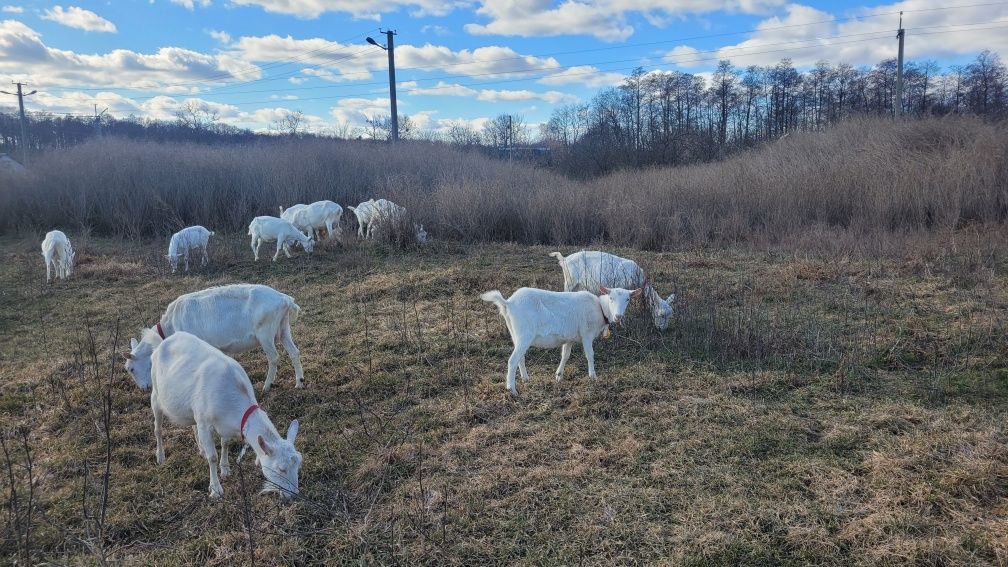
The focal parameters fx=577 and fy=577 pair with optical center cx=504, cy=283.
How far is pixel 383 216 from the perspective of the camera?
1521 cm

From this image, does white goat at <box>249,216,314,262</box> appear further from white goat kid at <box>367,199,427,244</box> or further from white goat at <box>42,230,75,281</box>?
white goat at <box>42,230,75,281</box>

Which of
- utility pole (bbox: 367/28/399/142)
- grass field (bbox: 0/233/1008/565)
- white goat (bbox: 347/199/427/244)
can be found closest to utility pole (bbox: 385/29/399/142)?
utility pole (bbox: 367/28/399/142)

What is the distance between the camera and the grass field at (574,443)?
3588mm

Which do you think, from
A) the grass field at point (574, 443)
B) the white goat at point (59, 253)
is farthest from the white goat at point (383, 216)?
the white goat at point (59, 253)

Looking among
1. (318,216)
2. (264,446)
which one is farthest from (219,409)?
(318,216)

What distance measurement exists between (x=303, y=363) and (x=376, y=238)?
8349mm

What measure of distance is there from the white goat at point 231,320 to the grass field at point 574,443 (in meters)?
0.38

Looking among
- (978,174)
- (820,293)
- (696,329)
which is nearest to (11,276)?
(696,329)

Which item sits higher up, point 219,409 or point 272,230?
point 272,230

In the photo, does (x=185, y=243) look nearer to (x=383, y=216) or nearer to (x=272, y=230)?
(x=272, y=230)

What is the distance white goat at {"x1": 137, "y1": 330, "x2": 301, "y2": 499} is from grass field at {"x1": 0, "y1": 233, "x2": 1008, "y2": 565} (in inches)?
8.8

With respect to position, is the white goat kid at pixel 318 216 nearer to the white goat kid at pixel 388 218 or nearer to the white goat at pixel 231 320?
the white goat kid at pixel 388 218

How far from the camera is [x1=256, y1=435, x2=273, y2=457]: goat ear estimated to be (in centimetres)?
401

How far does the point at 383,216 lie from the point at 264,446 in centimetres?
1164
